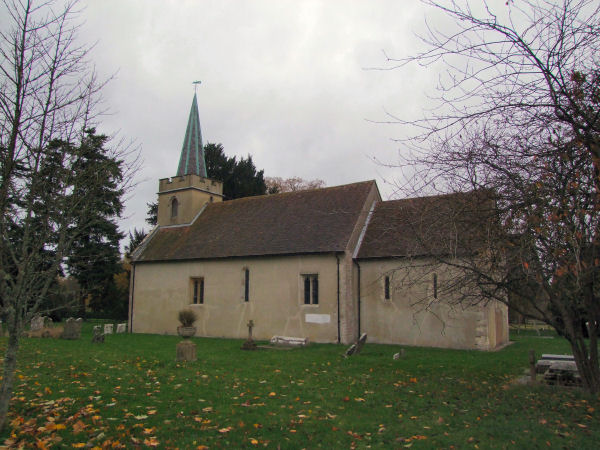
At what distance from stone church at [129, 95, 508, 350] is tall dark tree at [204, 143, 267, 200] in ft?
45.5

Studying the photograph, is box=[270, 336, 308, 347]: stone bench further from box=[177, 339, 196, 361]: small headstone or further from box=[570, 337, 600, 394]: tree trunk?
box=[570, 337, 600, 394]: tree trunk

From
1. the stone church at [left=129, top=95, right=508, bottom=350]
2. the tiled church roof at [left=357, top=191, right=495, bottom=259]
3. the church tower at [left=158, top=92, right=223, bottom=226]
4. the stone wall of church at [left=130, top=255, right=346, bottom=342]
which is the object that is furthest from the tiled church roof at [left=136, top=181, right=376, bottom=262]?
the tiled church roof at [left=357, top=191, right=495, bottom=259]

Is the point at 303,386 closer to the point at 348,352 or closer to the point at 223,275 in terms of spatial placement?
the point at 348,352

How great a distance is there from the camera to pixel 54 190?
6.83 metres

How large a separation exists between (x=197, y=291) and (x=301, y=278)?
687cm

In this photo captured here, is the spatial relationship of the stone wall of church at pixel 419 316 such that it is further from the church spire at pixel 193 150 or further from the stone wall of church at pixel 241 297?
the church spire at pixel 193 150

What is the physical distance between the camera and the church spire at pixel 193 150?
102 feet

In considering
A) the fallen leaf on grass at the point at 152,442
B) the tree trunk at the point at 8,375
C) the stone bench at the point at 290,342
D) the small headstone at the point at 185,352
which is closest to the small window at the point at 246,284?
the stone bench at the point at 290,342

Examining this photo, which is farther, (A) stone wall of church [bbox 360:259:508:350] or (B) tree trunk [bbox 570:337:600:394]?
(A) stone wall of church [bbox 360:259:508:350]

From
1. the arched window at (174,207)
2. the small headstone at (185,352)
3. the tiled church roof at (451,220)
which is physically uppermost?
the arched window at (174,207)

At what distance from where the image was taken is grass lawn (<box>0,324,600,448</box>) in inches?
255

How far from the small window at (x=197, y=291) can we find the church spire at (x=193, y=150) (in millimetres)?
8348

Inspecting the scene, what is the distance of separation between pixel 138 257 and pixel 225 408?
70.5 ft

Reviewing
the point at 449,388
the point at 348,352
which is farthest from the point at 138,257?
the point at 449,388
